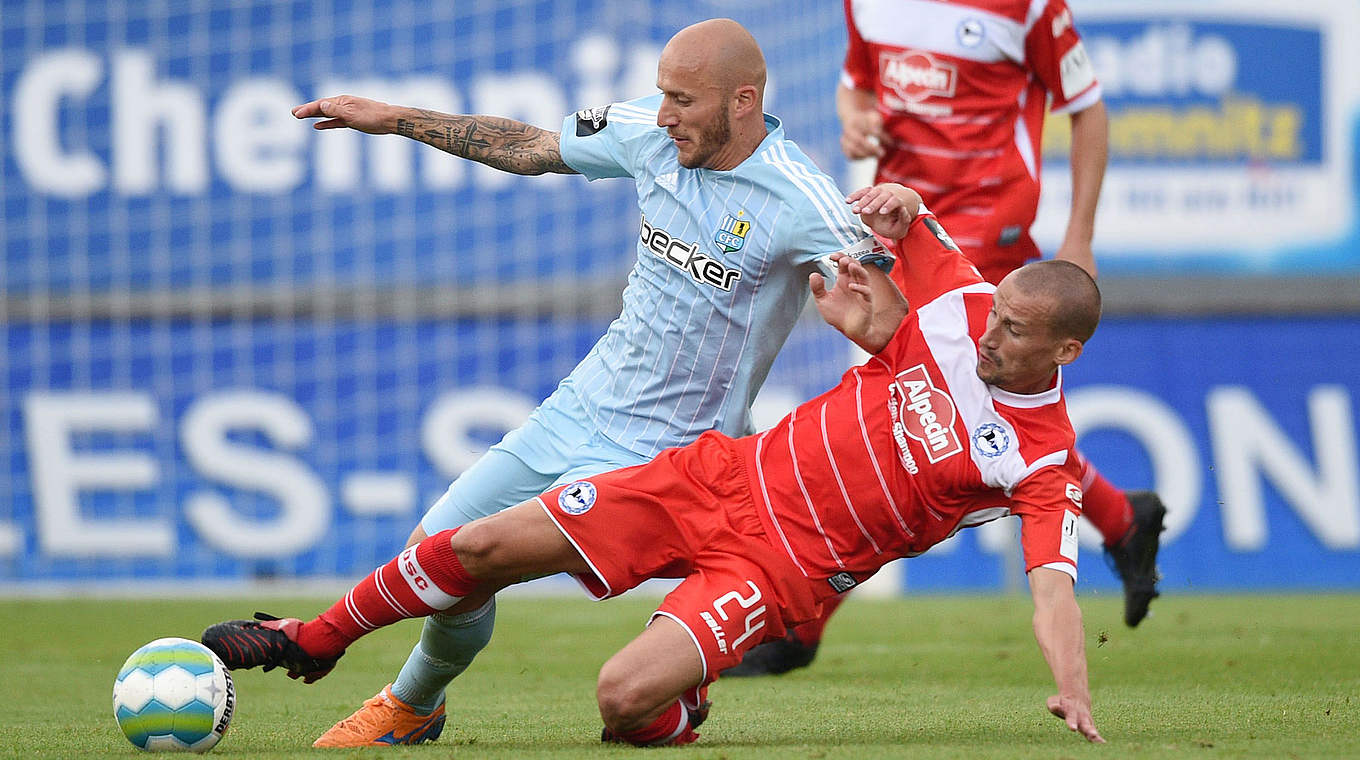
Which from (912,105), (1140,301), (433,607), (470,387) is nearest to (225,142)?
(470,387)

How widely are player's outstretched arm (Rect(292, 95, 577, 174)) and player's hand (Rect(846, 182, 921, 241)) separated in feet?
2.83

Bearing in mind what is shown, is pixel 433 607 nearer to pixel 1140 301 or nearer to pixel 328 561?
pixel 328 561

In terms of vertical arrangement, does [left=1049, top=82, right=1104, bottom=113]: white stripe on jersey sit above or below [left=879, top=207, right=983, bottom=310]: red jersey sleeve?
above

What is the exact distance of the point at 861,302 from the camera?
3914 mm

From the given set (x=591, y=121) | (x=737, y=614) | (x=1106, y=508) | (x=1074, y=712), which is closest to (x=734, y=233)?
(x=591, y=121)

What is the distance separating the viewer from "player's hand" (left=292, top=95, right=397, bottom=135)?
4223 mm

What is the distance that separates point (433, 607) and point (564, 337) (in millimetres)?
6650

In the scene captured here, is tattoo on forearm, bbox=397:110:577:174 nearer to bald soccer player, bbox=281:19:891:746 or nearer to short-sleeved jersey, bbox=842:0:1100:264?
bald soccer player, bbox=281:19:891:746

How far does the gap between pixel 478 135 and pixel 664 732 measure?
1.64 m

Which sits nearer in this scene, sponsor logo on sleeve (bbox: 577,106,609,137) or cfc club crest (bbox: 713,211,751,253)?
cfc club crest (bbox: 713,211,751,253)

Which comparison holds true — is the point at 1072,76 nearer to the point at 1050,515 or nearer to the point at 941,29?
the point at 941,29

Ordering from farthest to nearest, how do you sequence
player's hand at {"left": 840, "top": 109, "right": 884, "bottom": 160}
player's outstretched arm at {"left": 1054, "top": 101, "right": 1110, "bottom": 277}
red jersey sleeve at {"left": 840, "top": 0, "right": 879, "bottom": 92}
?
1. red jersey sleeve at {"left": 840, "top": 0, "right": 879, "bottom": 92}
2. player's hand at {"left": 840, "top": 109, "right": 884, "bottom": 160}
3. player's outstretched arm at {"left": 1054, "top": 101, "right": 1110, "bottom": 277}

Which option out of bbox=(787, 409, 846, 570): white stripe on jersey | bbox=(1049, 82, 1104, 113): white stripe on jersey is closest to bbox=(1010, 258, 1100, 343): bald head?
bbox=(787, 409, 846, 570): white stripe on jersey

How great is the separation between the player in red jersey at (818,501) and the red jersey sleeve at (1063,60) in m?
1.41
